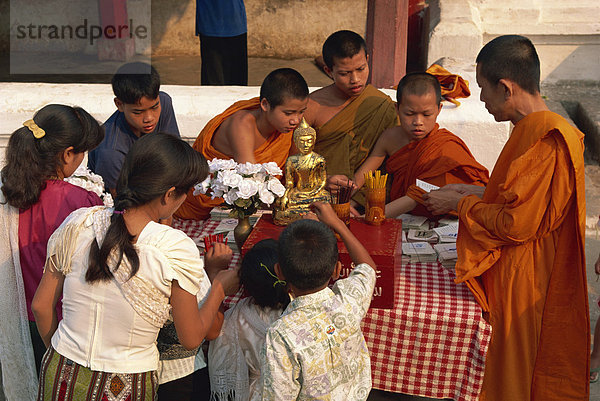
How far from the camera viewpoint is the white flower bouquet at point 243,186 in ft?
9.59

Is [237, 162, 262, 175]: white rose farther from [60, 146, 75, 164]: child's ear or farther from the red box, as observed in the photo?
[60, 146, 75, 164]: child's ear

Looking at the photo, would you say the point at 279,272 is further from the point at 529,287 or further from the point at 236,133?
the point at 236,133

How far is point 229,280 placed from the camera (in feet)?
8.26

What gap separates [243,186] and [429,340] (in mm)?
1010

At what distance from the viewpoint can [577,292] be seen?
2.82m

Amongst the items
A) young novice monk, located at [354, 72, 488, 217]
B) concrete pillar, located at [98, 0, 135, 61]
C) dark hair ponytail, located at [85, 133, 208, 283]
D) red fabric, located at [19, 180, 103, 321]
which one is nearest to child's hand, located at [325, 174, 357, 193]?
young novice monk, located at [354, 72, 488, 217]

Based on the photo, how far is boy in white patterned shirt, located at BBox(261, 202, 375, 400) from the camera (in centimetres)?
215


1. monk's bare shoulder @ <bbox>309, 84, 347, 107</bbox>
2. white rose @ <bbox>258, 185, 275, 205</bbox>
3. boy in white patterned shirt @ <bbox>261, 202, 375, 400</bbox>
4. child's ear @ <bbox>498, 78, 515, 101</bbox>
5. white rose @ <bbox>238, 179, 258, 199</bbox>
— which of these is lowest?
boy in white patterned shirt @ <bbox>261, 202, 375, 400</bbox>

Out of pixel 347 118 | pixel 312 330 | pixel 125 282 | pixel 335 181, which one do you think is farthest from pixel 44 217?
pixel 347 118

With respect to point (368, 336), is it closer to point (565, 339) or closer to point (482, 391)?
point (482, 391)

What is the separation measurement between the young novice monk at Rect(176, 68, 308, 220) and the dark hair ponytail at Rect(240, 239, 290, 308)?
1149 millimetres

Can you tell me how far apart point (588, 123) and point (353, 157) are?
4.09 metres

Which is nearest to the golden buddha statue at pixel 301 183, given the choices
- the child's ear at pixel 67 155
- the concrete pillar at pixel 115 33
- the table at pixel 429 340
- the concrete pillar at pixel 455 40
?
the table at pixel 429 340

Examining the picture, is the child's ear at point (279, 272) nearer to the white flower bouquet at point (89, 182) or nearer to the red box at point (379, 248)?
the red box at point (379, 248)
